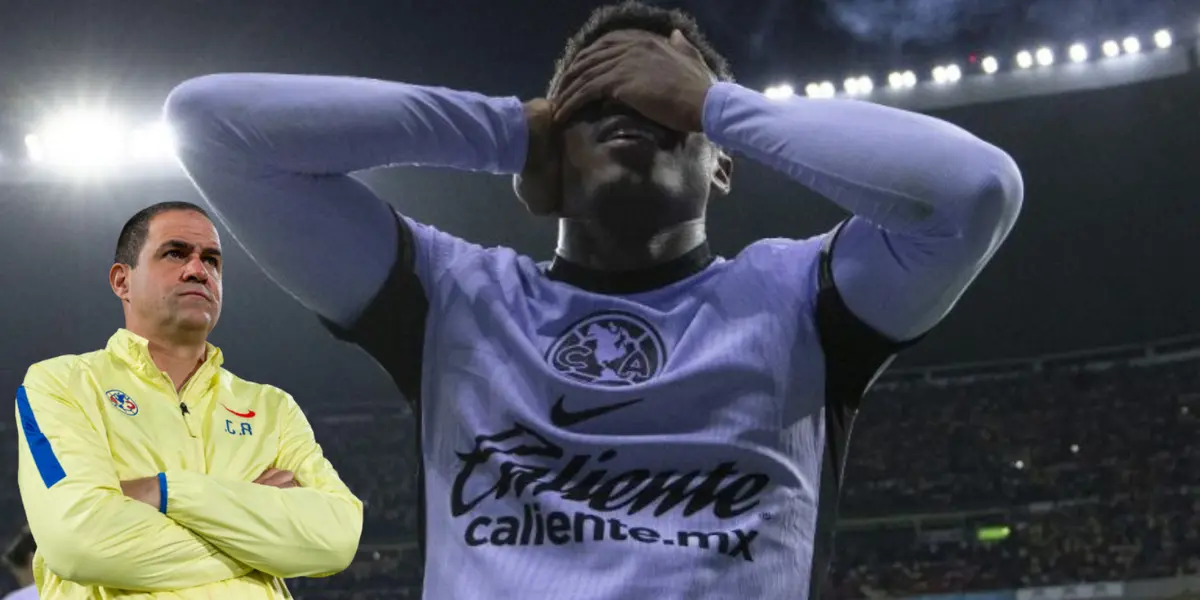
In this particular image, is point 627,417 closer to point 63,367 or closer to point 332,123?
point 332,123

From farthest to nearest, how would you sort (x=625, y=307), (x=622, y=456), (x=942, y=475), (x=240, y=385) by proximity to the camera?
(x=942, y=475) < (x=240, y=385) < (x=625, y=307) < (x=622, y=456)

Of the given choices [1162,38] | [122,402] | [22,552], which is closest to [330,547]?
[122,402]

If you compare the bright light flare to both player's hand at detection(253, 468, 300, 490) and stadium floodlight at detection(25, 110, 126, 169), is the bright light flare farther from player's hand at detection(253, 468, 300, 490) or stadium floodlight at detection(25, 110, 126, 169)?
player's hand at detection(253, 468, 300, 490)

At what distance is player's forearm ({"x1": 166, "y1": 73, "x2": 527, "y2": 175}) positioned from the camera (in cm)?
138

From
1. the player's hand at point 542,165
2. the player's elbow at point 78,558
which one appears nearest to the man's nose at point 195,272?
the player's elbow at point 78,558

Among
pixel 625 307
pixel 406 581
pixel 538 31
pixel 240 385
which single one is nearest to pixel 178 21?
pixel 538 31

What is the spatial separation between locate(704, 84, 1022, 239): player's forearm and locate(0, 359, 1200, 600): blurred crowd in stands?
11.6 meters

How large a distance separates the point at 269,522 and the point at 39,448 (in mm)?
365

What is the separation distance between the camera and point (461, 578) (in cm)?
137

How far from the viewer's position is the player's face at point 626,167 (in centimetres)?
147

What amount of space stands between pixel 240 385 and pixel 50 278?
11329 millimetres

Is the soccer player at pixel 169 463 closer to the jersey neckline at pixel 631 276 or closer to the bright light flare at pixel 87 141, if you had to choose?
the jersey neckline at pixel 631 276

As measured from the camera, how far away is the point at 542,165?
152 centimetres

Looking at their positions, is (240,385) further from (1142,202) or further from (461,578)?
(1142,202)
